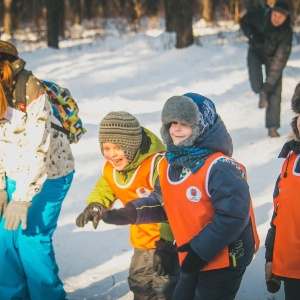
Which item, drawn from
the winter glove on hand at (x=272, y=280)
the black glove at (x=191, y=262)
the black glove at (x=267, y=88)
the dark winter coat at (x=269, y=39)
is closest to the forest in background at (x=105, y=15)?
the dark winter coat at (x=269, y=39)

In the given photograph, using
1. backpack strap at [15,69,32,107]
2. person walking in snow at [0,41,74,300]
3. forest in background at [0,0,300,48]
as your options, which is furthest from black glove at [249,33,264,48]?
backpack strap at [15,69,32,107]

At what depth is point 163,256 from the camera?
320 centimetres

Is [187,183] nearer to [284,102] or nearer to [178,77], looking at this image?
[284,102]

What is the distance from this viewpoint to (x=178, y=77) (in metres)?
12.0

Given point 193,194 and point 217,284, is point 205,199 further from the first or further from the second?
point 217,284

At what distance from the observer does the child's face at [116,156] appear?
3.10 m

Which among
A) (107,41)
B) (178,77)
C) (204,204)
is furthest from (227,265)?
(107,41)

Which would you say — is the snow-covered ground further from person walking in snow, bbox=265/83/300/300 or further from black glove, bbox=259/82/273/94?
person walking in snow, bbox=265/83/300/300

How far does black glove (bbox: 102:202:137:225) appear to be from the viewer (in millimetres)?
2910

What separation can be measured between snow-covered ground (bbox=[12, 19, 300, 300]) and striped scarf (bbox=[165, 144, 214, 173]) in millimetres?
1558

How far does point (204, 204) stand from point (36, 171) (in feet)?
3.61

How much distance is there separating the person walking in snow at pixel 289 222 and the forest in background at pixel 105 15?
351 inches

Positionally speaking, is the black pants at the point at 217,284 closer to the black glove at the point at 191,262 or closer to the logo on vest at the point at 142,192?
the black glove at the point at 191,262

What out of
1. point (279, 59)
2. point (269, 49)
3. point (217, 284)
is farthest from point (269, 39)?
point (217, 284)
